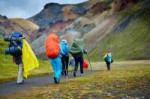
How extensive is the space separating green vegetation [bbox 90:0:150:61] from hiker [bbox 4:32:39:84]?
239 ft

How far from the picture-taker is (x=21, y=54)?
61.5 ft

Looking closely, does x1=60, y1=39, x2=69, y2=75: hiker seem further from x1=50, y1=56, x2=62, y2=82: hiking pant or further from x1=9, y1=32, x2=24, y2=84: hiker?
x1=50, y1=56, x2=62, y2=82: hiking pant

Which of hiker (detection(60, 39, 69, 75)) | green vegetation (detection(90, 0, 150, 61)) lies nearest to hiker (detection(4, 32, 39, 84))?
hiker (detection(60, 39, 69, 75))

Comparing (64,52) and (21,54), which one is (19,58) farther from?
(64,52)

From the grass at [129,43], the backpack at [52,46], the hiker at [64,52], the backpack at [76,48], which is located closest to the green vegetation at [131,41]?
the grass at [129,43]

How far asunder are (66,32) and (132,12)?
46.3 meters

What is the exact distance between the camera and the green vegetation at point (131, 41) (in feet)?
320

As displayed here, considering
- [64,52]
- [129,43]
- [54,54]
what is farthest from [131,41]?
[54,54]

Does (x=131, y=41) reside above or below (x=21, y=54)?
above

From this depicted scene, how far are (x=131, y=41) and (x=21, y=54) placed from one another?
89.8m

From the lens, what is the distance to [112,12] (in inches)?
5876

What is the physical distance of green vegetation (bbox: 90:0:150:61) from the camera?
97.6 metres

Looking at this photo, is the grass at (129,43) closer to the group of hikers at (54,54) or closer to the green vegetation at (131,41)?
the green vegetation at (131,41)

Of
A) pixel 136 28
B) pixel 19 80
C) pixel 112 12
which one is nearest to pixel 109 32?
pixel 136 28
